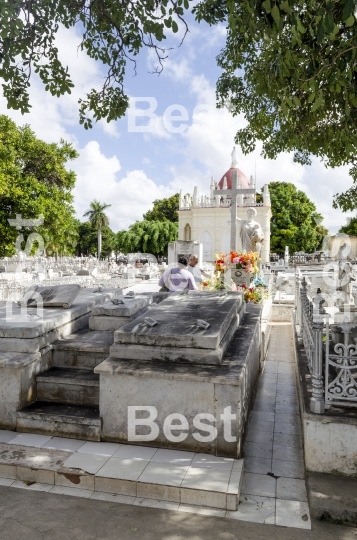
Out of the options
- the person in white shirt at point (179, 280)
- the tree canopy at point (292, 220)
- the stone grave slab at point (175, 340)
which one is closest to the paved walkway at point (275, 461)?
the stone grave slab at point (175, 340)

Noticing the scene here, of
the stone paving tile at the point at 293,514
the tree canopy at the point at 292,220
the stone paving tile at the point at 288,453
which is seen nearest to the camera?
the stone paving tile at the point at 293,514

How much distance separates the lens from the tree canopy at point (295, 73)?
3.36 m

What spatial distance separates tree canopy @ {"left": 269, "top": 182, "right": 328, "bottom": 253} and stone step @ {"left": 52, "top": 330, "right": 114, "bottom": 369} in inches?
1816

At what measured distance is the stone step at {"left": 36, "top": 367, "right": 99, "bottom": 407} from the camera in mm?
4289

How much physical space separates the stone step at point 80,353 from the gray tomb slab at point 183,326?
58cm

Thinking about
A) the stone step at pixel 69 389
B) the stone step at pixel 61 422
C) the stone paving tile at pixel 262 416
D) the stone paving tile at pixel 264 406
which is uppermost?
the stone step at pixel 69 389

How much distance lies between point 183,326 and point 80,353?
1.37m

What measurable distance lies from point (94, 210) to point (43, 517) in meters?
69.2

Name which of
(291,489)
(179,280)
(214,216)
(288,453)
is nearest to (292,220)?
(214,216)

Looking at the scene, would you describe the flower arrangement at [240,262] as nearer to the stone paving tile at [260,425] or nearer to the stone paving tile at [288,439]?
the stone paving tile at [260,425]

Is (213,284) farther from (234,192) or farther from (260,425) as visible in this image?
(260,425)

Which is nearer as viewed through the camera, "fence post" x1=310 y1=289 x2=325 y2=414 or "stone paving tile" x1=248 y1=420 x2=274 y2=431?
"fence post" x1=310 y1=289 x2=325 y2=414

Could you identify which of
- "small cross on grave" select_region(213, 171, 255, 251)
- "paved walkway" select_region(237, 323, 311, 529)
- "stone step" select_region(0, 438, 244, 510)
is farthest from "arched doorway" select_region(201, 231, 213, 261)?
"stone step" select_region(0, 438, 244, 510)

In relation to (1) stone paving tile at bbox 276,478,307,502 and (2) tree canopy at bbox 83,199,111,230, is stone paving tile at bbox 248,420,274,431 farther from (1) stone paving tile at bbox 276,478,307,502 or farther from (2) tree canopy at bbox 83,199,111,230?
(2) tree canopy at bbox 83,199,111,230
